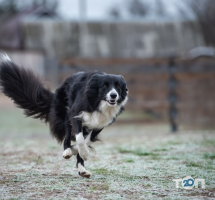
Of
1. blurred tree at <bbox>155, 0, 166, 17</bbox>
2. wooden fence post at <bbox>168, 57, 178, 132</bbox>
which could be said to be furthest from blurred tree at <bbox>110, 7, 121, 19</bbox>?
wooden fence post at <bbox>168, 57, 178, 132</bbox>

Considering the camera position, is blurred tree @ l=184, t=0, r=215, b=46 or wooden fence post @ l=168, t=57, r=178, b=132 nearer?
wooden fence post @ l=168, t=57, r=178, b=132

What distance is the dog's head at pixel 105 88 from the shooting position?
5348 millimetres

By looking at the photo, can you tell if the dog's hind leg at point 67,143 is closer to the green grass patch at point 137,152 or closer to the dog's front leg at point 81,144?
the dog's front leg at point 81,144

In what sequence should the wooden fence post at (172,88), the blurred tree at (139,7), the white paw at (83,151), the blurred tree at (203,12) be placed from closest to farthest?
the white paw at (83,151), the wooden fence post at (172,88), the blurred tree at (203,12), the blurred tree at (139,7)

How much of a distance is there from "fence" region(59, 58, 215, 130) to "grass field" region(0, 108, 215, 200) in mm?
2530

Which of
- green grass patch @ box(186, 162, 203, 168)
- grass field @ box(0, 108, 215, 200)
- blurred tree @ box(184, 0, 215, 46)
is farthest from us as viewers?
blurred tree @ box(184, 0, 215, 46)

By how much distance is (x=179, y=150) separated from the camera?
7145 mm

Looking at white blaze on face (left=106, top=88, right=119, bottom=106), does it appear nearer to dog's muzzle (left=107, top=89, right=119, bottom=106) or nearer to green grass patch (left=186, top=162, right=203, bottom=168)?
dog's muzzle (left=107, top=89, right=119, bottom=106)

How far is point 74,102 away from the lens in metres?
5.72

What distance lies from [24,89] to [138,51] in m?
30.1

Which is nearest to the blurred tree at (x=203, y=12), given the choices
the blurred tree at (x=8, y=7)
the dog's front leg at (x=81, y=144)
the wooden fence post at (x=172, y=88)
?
the wooden fence post at (x=172, y=88)

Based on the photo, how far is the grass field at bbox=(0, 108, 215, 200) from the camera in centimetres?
423

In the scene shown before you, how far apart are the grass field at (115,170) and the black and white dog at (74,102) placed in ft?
1.22

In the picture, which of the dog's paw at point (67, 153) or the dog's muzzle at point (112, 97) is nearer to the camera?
the dog's muzzle at point (112, 97)
